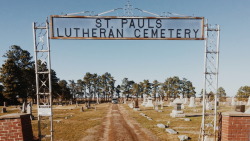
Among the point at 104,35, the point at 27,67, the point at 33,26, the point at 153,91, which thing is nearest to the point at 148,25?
the point at 104,35

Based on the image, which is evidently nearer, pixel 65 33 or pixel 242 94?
pixel 65 33

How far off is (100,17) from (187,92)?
93.8 meters

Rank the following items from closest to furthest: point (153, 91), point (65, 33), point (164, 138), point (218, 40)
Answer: point (65, 33) < point (218, 40) < point (164, 138) < point (153, 91)

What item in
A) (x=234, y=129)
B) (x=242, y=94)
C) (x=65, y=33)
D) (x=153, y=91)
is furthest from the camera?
(x=153, y=91)

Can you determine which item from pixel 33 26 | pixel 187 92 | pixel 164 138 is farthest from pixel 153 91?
pixel 33 26

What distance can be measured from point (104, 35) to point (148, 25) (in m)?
1.90

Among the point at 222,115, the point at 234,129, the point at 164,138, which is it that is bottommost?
the point at 164,138

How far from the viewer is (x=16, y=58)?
4150 centimetres

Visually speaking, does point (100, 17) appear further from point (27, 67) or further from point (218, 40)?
point (27, 67)

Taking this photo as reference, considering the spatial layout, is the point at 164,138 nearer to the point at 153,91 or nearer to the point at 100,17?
the point at 100,17

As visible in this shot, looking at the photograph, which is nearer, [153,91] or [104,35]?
[104,35]

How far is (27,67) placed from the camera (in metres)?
42.9

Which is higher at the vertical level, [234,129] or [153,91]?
[234,129]

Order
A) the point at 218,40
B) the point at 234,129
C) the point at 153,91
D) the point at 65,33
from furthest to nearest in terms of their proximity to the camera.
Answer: the point at 153,91, the point at 218,40, the point at 65,33, the point at 234,129
